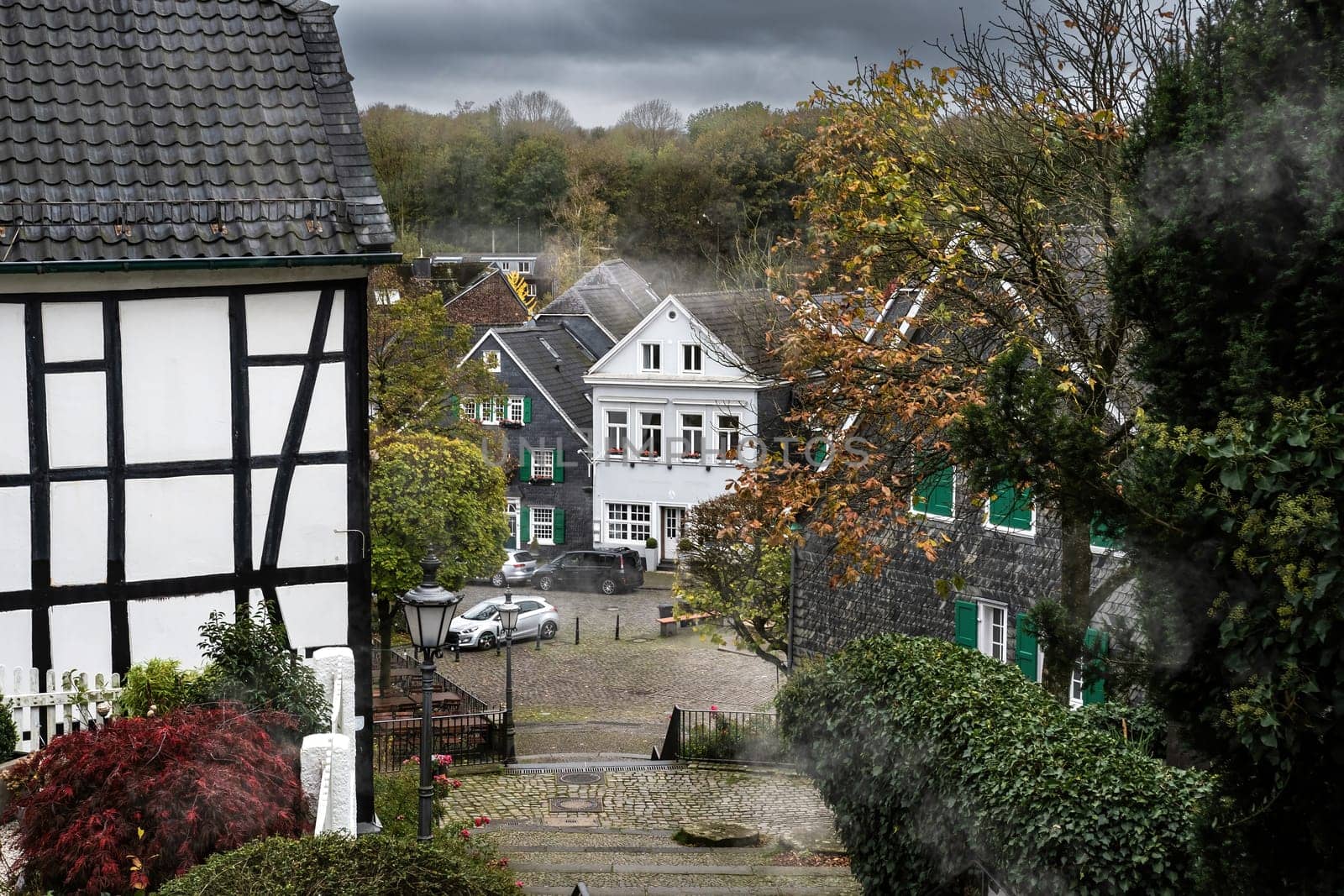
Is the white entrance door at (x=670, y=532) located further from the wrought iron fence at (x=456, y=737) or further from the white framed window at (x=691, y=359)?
the wrought iron fence at (x=456, y=737)

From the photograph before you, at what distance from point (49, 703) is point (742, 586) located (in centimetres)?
1370

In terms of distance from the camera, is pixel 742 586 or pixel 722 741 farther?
pixel 742 586

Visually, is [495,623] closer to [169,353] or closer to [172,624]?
[172,624]

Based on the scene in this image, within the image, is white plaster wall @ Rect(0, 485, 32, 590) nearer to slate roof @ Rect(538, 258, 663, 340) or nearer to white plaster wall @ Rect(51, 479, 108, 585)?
white plaster wall @ Rect(51, 479, 108, 585)

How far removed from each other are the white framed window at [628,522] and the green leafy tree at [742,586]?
14861 millimetres

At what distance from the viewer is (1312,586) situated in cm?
506

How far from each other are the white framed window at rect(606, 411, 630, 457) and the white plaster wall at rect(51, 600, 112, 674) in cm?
2687

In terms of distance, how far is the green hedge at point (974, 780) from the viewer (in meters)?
7.79

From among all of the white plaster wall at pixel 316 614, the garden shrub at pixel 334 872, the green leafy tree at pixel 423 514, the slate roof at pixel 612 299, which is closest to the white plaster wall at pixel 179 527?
the white plaster wall at pixel 316 614

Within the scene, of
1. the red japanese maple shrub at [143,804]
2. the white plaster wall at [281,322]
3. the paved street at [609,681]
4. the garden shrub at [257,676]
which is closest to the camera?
the red japanese maple shrub at [143,804]

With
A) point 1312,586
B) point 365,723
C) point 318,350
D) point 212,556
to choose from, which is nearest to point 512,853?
point 365,723

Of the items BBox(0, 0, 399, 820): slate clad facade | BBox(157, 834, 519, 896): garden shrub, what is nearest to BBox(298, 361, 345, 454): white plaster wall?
BBox(0, 0, 399, 820): slate clad facade

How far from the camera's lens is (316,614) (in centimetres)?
1021

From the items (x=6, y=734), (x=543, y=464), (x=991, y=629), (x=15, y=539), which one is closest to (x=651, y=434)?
(x=543, y=464)
